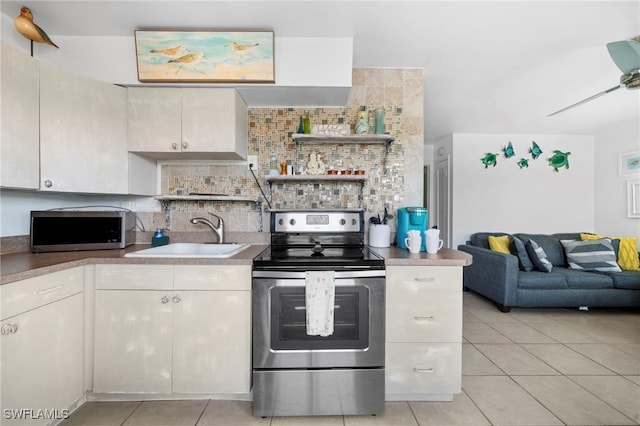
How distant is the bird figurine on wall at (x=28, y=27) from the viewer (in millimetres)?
1759

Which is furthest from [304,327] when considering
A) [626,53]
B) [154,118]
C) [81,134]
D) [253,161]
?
[626,53]

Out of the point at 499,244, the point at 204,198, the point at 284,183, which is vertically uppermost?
the point at 284,183

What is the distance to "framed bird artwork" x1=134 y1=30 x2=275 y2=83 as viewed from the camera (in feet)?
6.36

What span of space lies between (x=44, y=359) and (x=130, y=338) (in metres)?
0.36

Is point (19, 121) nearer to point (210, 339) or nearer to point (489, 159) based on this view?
point (210, 339)

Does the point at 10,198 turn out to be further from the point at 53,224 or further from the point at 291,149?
the point at 291,149

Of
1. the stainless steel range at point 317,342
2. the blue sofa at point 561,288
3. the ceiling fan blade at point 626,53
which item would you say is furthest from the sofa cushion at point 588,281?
the stainless steel range at point 317,342

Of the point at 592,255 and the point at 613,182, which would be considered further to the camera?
the point at 613,182

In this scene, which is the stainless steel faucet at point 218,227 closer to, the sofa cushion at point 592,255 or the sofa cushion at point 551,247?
the sofa cushion at point 551,247

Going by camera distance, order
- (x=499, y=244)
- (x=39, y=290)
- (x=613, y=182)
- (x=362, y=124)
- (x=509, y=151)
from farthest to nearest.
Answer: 1. (x=509, y=151)
2. (x=613, y=182)
3. (x=499, y=244)
4. (x=362, y=124)
5. (x=39, y=290)

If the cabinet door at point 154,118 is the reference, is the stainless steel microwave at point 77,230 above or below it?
below

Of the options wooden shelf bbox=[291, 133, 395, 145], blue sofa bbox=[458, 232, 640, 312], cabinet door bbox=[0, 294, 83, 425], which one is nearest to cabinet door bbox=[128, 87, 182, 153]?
wooden shelf bbox=[291, 133, 395, 145]

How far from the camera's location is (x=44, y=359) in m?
1.40

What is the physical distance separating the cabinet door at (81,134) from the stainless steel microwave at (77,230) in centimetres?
20
